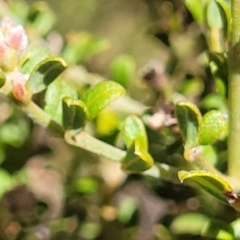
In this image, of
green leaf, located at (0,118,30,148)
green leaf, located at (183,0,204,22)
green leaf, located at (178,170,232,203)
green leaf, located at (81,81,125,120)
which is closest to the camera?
green leaf, located at (178,170,232,203)

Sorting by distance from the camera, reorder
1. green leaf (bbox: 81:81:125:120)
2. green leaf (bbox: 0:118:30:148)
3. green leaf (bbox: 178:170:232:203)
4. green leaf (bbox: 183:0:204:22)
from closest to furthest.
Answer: green leaf (bbox: 178:170:232:203) → green leaf (bbox: 81:81:125:120) → green leaf (bbox: 183:0:204:22) → green leaf (bbox: 0:118:30:148)

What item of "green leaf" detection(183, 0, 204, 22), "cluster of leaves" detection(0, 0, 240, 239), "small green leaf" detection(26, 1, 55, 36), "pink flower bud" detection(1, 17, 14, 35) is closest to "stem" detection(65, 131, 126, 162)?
"cluster of leaves" detection(0, 0, 240, 239)

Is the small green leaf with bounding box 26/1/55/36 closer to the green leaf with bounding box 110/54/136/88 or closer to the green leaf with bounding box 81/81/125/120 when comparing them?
the green leaf with bounding box 110/54/136/88

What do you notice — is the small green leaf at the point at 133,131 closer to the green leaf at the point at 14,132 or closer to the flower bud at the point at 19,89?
the flower bud at the point at 19,89

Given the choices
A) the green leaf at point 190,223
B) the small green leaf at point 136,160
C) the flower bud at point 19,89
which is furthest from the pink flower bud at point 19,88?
the green leaf at point 190,223

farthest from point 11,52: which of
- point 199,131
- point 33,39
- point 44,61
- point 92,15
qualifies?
point 92,15

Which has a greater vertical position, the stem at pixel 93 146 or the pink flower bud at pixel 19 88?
the pink flower bud at pixel 19 88
